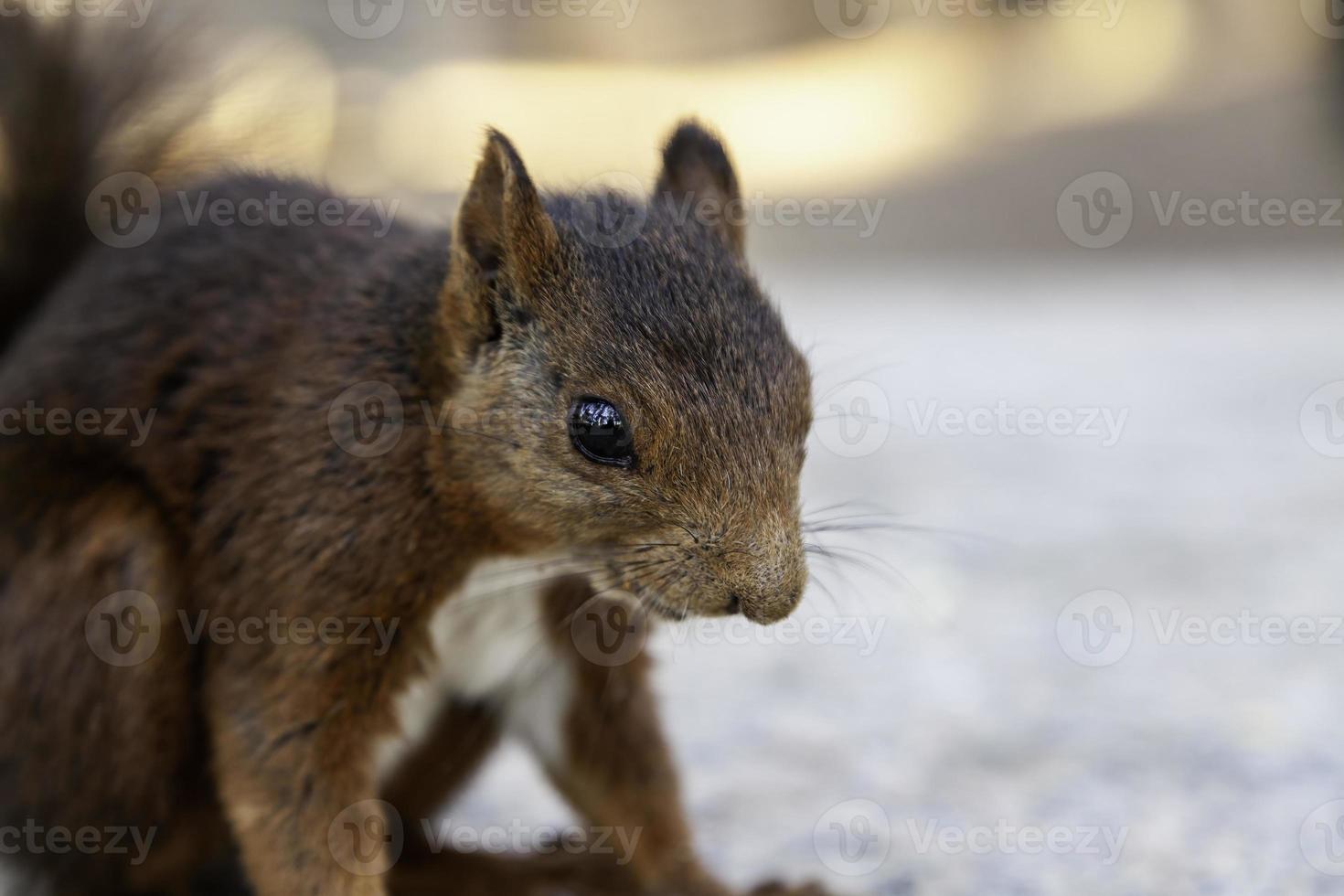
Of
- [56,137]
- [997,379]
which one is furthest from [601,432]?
[997,379]

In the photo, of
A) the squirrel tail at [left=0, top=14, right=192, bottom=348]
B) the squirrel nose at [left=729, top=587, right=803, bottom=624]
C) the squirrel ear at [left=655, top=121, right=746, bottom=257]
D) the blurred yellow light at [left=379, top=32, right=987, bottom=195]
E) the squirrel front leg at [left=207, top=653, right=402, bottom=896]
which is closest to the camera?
the squirrel nose at [left=729, top=587, right=803, bottom=624]

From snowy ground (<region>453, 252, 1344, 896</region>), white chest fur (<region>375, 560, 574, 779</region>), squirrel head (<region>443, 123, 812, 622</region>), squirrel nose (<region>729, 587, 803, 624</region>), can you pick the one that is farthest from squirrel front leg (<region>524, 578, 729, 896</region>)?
squirrel nose (<region>729, 587, 803, 624</region>)

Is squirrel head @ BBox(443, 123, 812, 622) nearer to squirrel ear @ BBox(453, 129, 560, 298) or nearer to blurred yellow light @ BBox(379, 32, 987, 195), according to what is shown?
squirrel ear @ BBox(453, 129, 560, 298)

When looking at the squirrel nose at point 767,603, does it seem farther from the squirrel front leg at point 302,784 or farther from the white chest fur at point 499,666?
the squirrel front leg at point 302,784

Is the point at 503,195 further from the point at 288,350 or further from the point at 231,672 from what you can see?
the point at 231,672

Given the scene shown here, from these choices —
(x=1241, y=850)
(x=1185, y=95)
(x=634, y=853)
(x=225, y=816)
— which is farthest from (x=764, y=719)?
(x=1185, y=95)

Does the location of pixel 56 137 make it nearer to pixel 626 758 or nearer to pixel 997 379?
pixel 626 758

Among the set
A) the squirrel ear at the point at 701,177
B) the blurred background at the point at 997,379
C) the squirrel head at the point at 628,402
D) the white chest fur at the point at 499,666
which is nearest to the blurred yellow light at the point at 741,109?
the blurred background at the point at 997,379

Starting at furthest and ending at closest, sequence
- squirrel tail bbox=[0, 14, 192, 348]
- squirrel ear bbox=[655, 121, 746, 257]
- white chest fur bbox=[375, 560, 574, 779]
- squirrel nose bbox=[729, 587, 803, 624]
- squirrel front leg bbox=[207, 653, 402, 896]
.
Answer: squirrel tail bbox=[0, 14, 192, 348] < squirrel ear bbox=[655, 121, 746, 257] < white chest fur bbox=[375, 560, 574, 779] < squirrel front leg bbox=[207, 653, 402, 896] < squirrel nose bbox=[729, 587, 803, 624]
